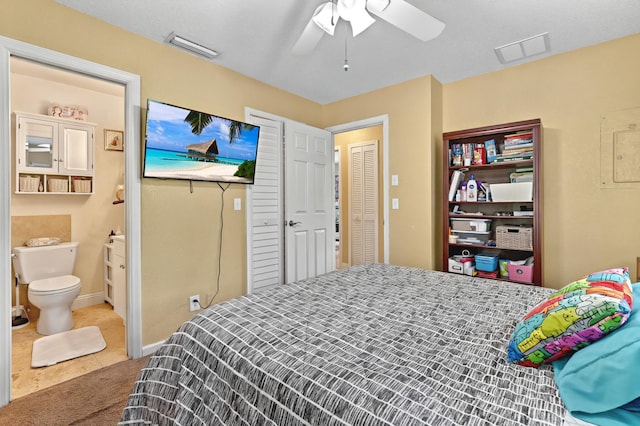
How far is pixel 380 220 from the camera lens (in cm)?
486

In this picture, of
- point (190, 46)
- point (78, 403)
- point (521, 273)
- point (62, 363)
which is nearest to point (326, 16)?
point (190, 46)

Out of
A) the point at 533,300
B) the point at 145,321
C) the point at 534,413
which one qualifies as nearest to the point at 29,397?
the point at 145,321

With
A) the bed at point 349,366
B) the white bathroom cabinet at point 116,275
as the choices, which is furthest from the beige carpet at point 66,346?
the bed at point 349,366

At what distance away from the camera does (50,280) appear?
2.97 meters

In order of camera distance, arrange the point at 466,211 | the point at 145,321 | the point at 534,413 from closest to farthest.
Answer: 1. the point at 534,413
2. the point at 145,321
3. the point at 466,211

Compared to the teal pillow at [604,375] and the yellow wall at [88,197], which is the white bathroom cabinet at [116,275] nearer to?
the yellow wall at [88,197]

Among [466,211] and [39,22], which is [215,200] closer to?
[39,22]

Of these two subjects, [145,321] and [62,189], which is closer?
[145,321]

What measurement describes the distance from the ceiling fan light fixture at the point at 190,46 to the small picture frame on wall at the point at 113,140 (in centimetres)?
182

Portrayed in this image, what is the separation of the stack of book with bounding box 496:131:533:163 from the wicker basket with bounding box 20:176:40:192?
14.9 ft

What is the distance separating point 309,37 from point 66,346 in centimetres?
Answer: 307

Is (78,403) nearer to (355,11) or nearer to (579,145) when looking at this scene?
(355,11)

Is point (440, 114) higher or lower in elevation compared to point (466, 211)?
higher

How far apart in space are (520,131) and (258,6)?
7.83 ft
